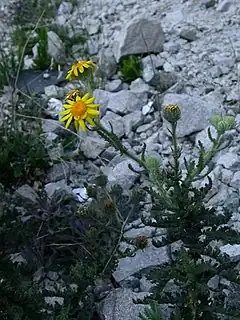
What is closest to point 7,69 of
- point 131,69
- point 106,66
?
point 106,66

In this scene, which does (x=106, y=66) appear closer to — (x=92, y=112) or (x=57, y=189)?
(x=57, y=189)

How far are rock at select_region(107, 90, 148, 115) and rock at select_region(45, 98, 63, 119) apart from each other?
277 mm

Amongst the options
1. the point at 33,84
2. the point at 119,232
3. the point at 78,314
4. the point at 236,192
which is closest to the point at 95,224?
the point at 119,232

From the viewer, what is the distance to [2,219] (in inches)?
105

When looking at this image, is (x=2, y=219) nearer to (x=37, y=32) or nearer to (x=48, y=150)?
(x=48, y=150)

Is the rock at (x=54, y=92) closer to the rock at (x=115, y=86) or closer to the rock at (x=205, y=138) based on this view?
the rock at (x=115, y=86)

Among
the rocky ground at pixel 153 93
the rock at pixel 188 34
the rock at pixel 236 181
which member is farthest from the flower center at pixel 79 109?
the rock at pixel 188 34

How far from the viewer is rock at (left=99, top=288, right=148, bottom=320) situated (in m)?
2.57

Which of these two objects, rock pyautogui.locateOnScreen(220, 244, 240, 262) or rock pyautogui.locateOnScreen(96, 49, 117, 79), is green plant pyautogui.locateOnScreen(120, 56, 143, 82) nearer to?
rock pyautogui.locateOnScreen(96, 49, 117, 79)

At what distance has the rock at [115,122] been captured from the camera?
344cm

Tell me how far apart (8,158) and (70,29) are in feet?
4.68

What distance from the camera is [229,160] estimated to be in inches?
121

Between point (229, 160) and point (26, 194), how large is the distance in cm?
89

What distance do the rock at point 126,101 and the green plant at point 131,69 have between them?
0.19 metres
